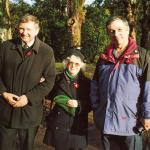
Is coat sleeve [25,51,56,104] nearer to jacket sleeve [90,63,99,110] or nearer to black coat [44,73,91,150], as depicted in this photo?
black coat [44,73,91,150]

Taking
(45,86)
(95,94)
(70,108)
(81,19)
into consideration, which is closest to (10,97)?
(45,86)

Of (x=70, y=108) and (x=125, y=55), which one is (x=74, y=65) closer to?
(x=70, y=108)

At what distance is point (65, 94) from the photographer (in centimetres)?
503

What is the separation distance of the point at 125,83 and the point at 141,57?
12.9 inches

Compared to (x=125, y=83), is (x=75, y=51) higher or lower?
higher

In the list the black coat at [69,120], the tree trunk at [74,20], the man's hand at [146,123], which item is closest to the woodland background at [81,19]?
the tree trunk at [74,20]

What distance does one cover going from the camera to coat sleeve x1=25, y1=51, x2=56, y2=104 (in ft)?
16.1

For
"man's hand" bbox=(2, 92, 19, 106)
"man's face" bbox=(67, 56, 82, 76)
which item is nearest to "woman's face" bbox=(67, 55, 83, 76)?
"man's face" bbox=(67, 56, 82, 76)

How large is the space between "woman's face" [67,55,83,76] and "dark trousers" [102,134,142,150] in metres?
0.83

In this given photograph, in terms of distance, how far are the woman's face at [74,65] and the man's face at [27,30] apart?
1.72 feet

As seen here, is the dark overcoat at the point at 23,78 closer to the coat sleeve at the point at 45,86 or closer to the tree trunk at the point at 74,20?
the coat sleeve at the point at 45,86

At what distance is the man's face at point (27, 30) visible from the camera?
189 inches

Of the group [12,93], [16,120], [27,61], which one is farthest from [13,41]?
[16,120]

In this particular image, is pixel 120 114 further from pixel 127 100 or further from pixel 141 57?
pixel 141 57
